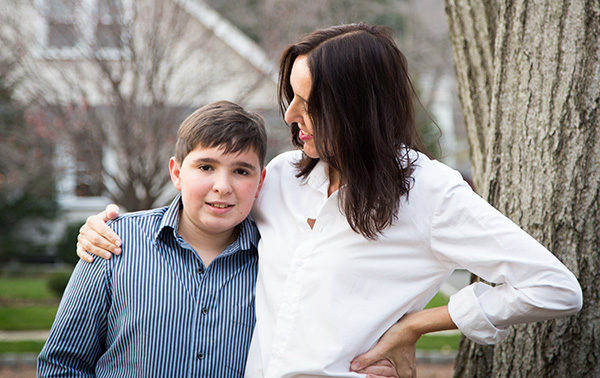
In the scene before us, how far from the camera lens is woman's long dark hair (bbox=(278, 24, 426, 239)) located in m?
2.33

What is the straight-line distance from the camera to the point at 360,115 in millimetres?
2389

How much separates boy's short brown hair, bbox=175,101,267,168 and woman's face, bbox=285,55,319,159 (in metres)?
0.20

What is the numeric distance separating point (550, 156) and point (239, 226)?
4.54ft

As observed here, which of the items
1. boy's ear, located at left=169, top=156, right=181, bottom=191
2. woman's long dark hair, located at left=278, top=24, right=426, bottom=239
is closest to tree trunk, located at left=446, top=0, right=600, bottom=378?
woman's long dark hair, located at left=278, top=24, right=426, bottom=239

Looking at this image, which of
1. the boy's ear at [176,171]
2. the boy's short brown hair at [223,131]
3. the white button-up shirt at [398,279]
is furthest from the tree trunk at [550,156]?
the boy's ear at [176,171]

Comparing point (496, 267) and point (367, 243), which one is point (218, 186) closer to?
point (367, 243)

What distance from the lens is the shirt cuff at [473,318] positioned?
228 cm

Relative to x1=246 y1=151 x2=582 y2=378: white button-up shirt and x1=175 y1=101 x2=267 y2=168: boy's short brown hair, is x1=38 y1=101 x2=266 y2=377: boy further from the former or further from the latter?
x1=246 y1=151 x2=582 y2=378: white button-up shirt

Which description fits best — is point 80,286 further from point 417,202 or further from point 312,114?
point 417,202

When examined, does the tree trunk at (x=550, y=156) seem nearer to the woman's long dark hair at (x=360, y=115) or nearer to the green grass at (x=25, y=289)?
the woman's long dark hair at (x=360, y=115)

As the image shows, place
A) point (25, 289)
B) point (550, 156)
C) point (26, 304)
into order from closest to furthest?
1. point (550, 156)
2. point (26, 304)
3. point (25, 289)

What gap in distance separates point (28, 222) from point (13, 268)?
1.04 metres

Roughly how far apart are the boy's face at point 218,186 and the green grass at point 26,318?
6.31 m

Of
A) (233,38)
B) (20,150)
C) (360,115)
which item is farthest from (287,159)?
(20,150)
